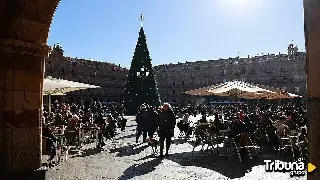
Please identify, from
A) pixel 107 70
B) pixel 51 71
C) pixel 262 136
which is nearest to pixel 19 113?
pixel 262 136

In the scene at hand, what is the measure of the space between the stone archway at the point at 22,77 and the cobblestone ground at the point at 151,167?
958 millimetres

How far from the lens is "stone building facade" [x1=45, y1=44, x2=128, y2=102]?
48.0 m

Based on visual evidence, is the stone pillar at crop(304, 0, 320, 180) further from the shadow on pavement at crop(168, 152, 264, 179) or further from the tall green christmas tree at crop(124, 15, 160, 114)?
the tall green christmas tree at crop(124, 15, 160, 114)

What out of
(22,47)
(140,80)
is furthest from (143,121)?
(140,80)

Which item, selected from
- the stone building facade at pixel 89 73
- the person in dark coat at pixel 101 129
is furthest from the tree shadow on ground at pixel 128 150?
the stone building facade at pixel 89 73

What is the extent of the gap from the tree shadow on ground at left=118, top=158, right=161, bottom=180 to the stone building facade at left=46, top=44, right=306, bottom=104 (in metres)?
42.1

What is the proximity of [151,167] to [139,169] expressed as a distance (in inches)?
13.3

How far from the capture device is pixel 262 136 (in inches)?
418

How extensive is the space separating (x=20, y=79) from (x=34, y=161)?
58.6 inches

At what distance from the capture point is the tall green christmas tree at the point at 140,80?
30.4 meters

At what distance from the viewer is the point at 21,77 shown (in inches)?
208

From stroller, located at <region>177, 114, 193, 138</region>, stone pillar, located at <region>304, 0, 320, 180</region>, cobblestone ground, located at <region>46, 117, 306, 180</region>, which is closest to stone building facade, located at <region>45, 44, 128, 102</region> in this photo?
stroller, located at <region>177, 114, 193, 138</region>

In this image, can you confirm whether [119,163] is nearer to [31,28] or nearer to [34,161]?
[34,161]

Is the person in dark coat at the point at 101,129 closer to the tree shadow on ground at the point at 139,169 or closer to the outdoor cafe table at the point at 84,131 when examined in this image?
the outdoor cafe table at the point at 84,131
